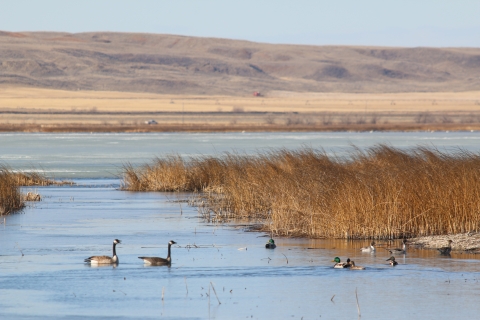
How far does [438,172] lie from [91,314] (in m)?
8.25

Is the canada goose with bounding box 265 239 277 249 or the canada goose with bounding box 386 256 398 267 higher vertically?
the canada goose with bounding box 265 239 277 249

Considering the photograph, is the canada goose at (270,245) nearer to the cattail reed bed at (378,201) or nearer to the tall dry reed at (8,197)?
the cattail reed bed at (378,201)

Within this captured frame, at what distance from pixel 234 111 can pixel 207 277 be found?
346ft

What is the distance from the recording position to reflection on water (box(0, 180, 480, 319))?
1105 cm

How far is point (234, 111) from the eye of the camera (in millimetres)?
118312

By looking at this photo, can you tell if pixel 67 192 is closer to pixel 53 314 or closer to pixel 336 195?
pixel 336 195

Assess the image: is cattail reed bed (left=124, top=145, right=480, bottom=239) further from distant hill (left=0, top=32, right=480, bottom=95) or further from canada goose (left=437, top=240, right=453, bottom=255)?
distant hill (left=0, top=32, right=480, bottom=95)

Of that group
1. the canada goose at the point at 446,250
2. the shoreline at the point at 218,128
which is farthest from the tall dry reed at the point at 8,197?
the shoreline at the point at 218,128

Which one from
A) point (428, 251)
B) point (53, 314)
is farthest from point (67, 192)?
point (53, 314)

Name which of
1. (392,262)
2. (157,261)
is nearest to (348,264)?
(392,262)

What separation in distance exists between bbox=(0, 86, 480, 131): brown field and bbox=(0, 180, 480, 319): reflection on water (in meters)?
72.1

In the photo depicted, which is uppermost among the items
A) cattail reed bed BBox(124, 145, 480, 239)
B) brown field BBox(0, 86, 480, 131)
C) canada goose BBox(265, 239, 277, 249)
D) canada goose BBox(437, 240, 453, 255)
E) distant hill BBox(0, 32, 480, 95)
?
distant hill BBox(0, 32, 480, 95)

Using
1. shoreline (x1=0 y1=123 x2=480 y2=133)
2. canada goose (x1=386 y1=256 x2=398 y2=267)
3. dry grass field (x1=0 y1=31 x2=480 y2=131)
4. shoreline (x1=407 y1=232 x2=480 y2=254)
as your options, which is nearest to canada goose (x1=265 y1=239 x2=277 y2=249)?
shoreline (x1=407 y1=232 x2=480 y2=254)

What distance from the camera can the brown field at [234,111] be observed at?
311ft
